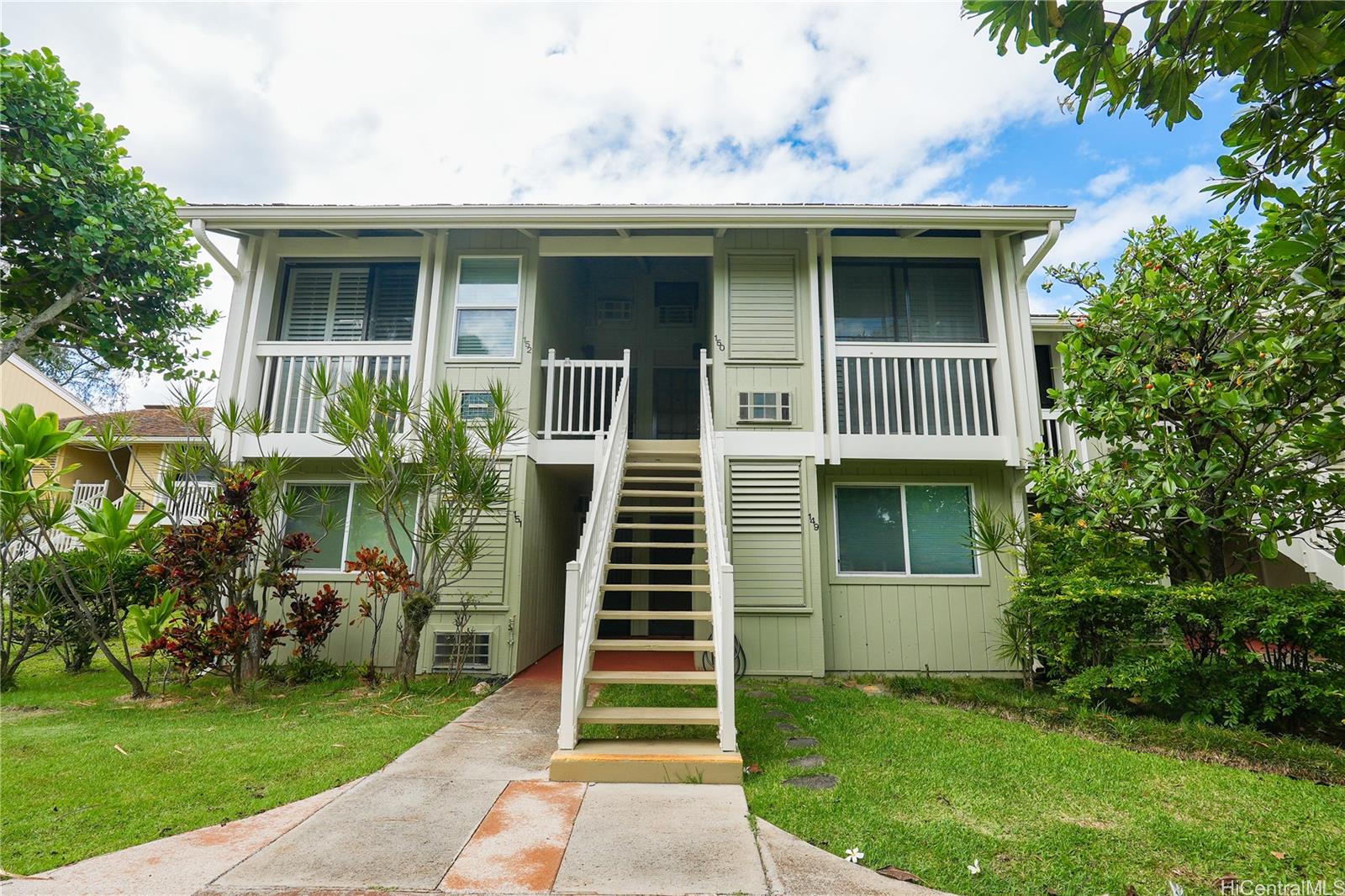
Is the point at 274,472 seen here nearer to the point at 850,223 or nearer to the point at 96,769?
the point at 96,769

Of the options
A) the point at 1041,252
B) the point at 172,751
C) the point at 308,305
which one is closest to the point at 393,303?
the point at 308,305

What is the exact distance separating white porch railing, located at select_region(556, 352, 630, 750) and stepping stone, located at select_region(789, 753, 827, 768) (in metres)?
1.36

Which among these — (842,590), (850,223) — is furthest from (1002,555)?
(850,223)

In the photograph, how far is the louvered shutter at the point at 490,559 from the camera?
6.82m

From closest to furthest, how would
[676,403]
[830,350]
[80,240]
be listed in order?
[830,350]
[80,240]
[676,403]

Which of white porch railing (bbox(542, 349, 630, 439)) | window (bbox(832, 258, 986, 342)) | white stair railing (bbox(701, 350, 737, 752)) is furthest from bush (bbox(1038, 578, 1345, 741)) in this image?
white porch railing (bbox(542, 349, 630, 439))

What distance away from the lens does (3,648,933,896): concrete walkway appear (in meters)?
2.40

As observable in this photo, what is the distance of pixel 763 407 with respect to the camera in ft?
23.3

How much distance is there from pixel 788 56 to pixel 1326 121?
13.6ft

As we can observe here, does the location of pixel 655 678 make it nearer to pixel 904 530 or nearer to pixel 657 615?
pixel 657 615

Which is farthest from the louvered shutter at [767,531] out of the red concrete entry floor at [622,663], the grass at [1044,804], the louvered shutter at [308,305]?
the louvered shutter at [308,305]

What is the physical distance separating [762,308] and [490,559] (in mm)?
4202

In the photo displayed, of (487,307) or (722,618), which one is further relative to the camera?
(487,307)

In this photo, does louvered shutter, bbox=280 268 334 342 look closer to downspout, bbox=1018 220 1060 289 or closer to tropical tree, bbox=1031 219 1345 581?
tropical tree, bbox=1031 219 1345 581
